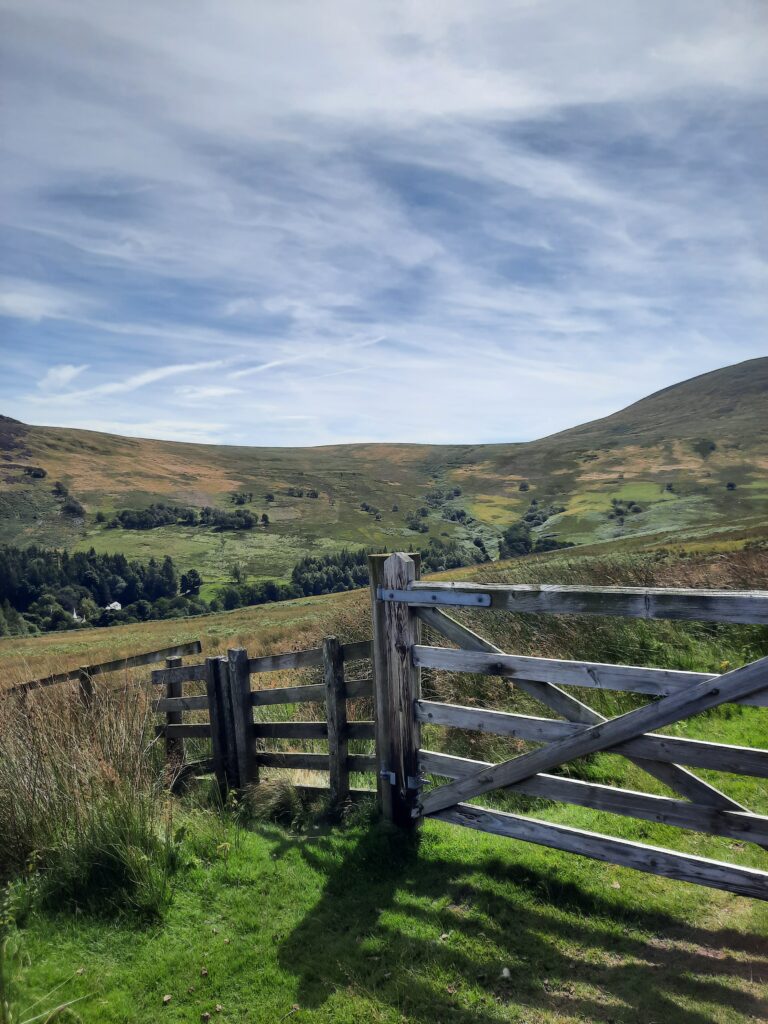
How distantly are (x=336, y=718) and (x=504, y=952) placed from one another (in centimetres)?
258

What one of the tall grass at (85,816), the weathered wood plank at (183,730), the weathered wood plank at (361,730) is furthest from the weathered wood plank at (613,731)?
the weathered wood plank at (183,730)

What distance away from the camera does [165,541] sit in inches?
5344

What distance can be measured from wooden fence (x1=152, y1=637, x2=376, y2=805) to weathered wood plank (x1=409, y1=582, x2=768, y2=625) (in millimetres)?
1910

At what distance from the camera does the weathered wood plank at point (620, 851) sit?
399 centimetres

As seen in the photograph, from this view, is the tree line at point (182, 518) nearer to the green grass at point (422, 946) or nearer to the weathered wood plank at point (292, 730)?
the weathered wood plank at point (292, 730)

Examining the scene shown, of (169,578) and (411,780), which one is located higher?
(411,780)

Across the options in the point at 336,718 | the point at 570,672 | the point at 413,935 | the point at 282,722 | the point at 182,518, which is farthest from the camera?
the point at 182,518

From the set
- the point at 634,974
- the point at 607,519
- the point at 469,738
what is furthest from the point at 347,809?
the point at 607,519

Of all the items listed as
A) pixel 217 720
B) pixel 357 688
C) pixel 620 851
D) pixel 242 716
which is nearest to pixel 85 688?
pixel 217 720

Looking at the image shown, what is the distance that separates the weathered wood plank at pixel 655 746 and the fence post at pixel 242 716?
2.59 meters

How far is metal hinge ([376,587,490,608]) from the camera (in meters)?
4.88

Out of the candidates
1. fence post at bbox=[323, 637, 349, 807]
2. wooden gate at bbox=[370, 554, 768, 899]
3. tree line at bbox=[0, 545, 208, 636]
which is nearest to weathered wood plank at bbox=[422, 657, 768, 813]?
wooden gate at bbox=[370, 554, 768, 899]

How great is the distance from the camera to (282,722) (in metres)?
6.92

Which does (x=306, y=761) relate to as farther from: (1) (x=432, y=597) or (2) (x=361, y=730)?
(1) (x=432, y=597)
